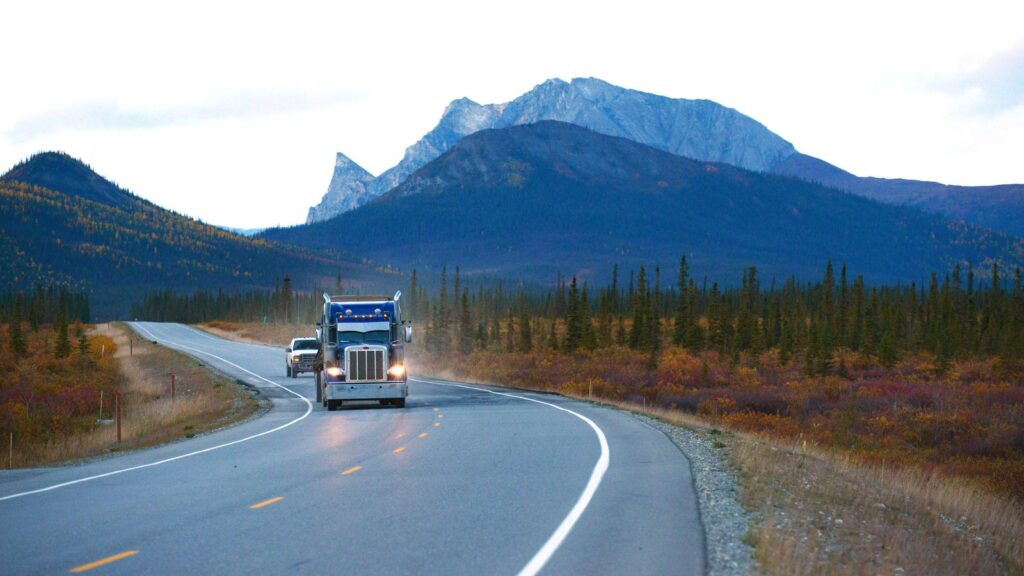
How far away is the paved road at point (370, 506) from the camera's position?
9438 mm

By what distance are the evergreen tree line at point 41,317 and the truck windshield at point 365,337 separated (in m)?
44.4

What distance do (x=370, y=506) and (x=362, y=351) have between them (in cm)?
1834

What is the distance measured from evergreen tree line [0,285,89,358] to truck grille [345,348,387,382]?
44.9 metres

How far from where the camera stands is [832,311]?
86.8m

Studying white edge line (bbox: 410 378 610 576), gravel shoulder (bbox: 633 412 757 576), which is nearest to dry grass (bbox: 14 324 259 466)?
white edge line (bbox: 410 378 610 576)

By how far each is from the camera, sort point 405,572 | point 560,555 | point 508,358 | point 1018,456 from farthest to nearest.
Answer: point 508,358 → point 1018,456 → point 560,555 → point 405,572

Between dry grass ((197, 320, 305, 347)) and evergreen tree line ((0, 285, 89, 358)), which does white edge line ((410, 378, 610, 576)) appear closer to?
evergreen tree line ((0, 285, 89, 358))

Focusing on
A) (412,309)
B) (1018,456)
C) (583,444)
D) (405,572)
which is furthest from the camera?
(412,309)

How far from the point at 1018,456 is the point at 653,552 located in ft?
81.2

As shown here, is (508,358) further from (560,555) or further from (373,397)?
(560,555)

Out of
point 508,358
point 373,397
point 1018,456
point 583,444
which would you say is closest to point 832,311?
point 508,358

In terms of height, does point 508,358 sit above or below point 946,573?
below

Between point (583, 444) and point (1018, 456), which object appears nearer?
point (583, 444)

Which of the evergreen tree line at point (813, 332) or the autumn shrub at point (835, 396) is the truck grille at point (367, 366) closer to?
the autumn shrub at point (835, 396)
